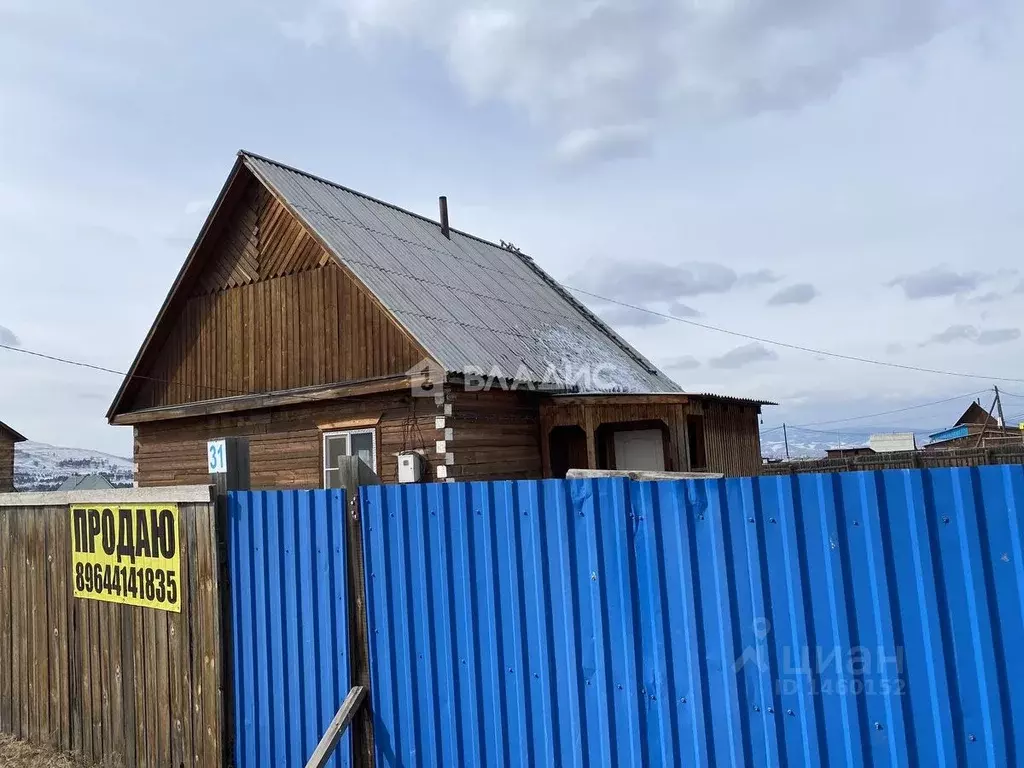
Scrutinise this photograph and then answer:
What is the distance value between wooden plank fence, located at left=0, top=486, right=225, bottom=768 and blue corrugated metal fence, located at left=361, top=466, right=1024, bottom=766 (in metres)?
1.50

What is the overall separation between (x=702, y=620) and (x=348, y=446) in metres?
9.99

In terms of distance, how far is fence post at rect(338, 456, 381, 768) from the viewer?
4320 mm

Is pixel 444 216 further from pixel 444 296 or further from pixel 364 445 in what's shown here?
pixel 364 445

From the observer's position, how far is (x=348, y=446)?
12.6 metres

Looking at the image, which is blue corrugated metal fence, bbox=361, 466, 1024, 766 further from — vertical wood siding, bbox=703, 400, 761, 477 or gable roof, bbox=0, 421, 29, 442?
gable roof, bbox=0, 421, 29, 442

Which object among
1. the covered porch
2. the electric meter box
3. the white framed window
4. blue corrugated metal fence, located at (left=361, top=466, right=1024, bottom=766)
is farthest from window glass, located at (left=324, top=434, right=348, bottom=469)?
blue corrugated metal fence, located at (left=361, top=466, right=1024, bottom=766)

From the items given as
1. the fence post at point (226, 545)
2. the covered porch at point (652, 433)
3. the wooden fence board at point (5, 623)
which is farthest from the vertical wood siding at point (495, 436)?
the fence post at point (226, 545)

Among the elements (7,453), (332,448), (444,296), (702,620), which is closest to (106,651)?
(702,620)

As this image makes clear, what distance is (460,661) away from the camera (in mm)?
4004

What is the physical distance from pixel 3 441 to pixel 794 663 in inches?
1550

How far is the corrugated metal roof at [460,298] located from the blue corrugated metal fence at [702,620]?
23.5 ft

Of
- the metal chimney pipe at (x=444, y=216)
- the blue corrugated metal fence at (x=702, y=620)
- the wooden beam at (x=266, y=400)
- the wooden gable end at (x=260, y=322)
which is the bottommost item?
the blue corrugated metal fence at (x=702, y=620)

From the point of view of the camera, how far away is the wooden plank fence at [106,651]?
505 cm

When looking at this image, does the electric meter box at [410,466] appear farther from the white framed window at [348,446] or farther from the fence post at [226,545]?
the fence post at [226,545]
